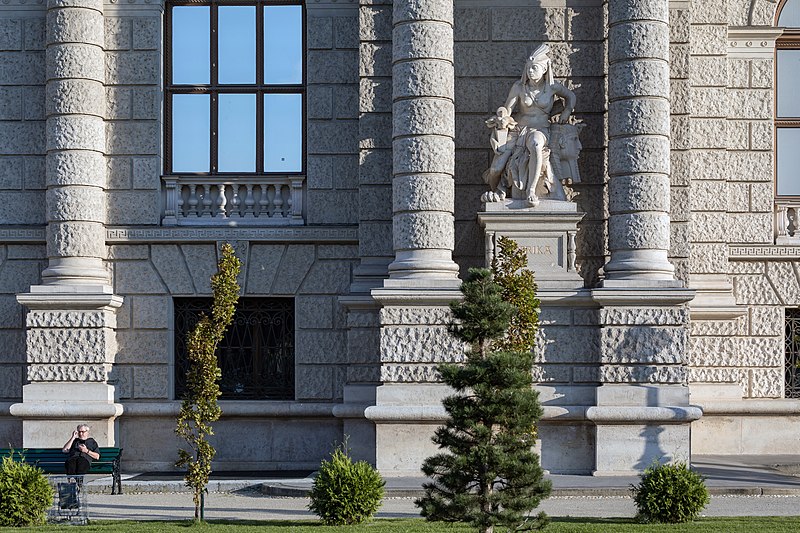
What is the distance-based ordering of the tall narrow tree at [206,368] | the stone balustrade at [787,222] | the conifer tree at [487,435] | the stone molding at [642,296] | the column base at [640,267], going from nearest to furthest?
the conifer tree at [487,435], the tall narrow tree at [206,368], the stone molding at [642,296], the column base at [640,267], the stone balustrade at [787,222]

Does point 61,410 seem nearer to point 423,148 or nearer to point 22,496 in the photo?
point 22,496

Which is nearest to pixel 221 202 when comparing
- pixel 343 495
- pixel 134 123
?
pixel 134 123

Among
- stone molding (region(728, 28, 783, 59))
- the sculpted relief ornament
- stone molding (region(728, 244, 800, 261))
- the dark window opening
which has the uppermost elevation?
stone molding (region(728, 28, 783, 59))

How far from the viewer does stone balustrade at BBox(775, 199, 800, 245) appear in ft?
82.8

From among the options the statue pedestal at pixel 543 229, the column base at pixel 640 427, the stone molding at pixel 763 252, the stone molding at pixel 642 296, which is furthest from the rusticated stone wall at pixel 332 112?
the stone molding at pixel 763 252

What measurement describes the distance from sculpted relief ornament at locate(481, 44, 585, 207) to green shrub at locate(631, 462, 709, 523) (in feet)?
22.3

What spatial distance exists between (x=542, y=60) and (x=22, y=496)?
11.1 metres

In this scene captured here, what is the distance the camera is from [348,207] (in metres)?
24.5

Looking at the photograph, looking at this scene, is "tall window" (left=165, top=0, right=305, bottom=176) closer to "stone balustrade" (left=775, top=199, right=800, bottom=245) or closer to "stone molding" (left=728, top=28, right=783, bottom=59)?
"stone molding" (left=728, top=28, right=783, bottom=59)

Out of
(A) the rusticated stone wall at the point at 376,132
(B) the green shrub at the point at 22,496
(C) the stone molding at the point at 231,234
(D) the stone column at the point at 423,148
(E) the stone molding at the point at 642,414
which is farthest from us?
(C) the stone molding at the point at 231,234

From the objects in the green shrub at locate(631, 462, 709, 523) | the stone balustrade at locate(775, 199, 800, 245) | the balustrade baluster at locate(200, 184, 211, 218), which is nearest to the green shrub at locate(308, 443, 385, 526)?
the green shrub at locate(631, 462, 709, 523)

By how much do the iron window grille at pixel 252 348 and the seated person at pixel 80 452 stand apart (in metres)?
3.31

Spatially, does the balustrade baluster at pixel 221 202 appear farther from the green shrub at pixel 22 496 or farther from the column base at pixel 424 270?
Result: the green shrub at pixel 22 496

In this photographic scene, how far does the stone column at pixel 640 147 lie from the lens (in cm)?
2241
